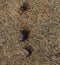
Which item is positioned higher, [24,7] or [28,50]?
[24,7]

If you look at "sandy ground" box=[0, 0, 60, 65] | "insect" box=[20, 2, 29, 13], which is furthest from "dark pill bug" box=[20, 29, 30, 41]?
"insect" box=[20, 2, 29, 13]

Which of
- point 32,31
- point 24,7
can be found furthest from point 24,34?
point 24,7

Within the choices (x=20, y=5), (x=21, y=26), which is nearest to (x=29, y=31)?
(x=21, y=26)

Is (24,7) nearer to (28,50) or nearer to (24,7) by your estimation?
(24,7)

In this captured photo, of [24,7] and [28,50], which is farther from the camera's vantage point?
[24,7]

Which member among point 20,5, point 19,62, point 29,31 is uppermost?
point 20,5

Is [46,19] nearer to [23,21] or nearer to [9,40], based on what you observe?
[23,21]

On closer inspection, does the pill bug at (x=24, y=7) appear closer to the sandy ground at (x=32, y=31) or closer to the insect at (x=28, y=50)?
the sandy ground at (x=32, y=31)

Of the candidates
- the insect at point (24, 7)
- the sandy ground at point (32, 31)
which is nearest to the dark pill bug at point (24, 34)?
the sandy ground at point (32, 31)

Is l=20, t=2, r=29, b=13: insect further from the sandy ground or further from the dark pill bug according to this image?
the dark pill bug
